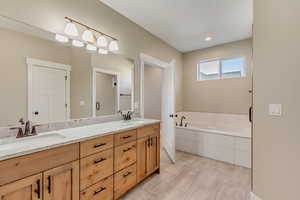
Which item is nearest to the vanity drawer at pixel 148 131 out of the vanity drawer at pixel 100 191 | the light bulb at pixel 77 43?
the vanity drawer at pixel 100 191

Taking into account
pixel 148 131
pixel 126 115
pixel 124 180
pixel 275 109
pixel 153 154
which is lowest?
pixel 124 180

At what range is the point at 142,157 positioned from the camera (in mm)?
2059

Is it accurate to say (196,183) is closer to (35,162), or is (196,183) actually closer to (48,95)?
(35,162)

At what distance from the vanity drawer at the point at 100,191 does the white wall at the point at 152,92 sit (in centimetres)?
375

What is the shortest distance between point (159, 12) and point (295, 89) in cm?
207

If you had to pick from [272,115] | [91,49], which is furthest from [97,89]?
[272,115]

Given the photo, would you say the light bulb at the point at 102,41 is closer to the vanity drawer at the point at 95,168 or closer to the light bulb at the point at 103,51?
the light bulb at the point at 103,51

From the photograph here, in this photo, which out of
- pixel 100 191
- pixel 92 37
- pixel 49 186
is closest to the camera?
pixel 49 186

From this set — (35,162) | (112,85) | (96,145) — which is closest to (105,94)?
(112,85)

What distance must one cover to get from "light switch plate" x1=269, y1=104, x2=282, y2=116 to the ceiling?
1597 mm

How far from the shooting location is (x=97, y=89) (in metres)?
2.12

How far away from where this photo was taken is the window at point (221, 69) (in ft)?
11.9

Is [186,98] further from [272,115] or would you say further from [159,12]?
[272,115]

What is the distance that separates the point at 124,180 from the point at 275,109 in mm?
1829
